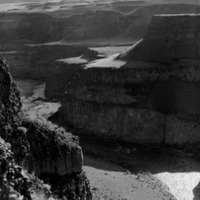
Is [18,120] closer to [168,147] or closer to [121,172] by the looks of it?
[121,172]

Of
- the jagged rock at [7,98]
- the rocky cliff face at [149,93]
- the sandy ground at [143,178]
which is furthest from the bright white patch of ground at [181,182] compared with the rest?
the jagged rock at [7,98]

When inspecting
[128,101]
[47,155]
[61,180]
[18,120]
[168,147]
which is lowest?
[168,147]

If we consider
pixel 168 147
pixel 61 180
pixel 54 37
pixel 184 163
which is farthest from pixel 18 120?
pixel 54 37

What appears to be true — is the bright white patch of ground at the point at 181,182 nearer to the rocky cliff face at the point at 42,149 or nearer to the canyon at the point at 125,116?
the canyon at the point at 125,116

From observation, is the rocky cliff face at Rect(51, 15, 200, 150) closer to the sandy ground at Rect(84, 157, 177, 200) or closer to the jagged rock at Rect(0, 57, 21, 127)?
the sandy ground at Rect(84, 157, 177, 200)

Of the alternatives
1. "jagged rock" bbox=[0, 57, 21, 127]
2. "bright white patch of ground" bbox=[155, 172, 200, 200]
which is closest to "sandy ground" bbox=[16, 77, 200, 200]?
"bright white patch of ground" bbox=[155, 172, 200, 200]

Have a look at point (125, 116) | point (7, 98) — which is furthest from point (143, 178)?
point (7, 98)
